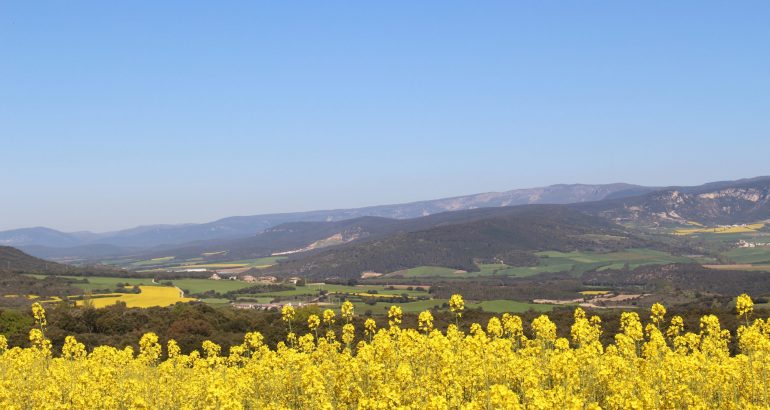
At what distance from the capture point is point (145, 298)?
4724 inches

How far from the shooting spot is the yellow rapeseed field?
109m

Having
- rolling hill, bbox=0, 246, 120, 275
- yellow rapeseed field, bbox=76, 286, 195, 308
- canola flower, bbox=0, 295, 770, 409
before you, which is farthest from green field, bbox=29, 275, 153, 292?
canola flower, bbox=0, 295, 770, 409

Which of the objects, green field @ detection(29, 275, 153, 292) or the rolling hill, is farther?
the rolling hill

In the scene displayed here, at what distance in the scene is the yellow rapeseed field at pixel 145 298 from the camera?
109088mm

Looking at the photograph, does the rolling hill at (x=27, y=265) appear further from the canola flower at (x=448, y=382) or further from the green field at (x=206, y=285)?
the canola flower at (x=448, y=382)

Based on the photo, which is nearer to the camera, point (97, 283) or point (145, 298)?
point (145, 298)

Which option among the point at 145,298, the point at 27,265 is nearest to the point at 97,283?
the point at 145,298

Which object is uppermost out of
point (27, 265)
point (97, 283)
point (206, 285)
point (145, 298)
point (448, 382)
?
point (448, 382)

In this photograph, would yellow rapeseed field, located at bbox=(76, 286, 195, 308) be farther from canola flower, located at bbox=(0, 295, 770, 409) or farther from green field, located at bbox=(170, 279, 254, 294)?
canola flower, located at bbox=(0, 295, 770, 409)

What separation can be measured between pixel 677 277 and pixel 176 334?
14767 centimetres

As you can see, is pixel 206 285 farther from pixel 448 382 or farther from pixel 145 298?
pixel 448 382

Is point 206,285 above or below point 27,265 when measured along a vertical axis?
below

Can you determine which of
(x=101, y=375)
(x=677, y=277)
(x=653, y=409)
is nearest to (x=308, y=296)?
(x=677, y=277)

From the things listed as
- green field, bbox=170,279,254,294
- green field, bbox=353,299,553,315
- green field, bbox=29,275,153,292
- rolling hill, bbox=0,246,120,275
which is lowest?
green field, bbox=353,299,553,315
